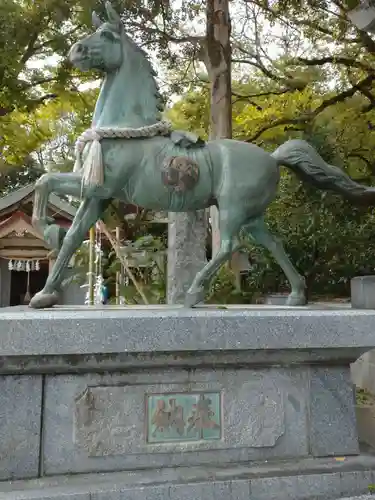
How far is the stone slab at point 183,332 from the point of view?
2152 mm

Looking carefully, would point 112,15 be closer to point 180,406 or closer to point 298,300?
point 298,300

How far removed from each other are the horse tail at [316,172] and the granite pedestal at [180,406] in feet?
3.34

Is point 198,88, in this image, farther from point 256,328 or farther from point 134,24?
point 256,328

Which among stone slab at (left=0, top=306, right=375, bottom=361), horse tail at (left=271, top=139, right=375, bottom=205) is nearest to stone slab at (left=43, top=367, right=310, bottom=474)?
stone slab at (left=0, top=306, right=375, bottom=361)

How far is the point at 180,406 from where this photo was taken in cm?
236

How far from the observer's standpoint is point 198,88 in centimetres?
1291

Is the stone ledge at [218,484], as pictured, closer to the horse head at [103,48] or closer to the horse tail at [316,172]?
the horse tail at [316,172]

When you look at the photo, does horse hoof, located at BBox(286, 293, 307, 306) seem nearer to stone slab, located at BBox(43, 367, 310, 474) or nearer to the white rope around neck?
stone slab, located at BBox(43, 367, 310, 474)

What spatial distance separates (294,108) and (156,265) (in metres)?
6.41

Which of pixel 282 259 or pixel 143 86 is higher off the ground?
pixel 143 86

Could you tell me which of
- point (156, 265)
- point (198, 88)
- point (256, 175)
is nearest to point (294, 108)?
point (198, 88)

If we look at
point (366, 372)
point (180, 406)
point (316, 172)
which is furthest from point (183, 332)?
point (366, 372)

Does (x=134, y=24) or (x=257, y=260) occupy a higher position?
(x=134, y=24)

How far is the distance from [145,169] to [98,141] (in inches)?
13.3
